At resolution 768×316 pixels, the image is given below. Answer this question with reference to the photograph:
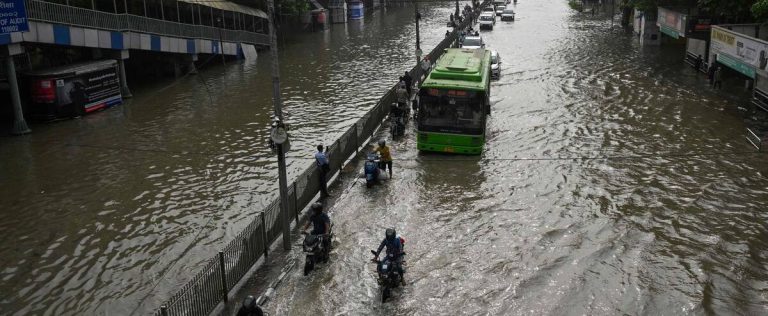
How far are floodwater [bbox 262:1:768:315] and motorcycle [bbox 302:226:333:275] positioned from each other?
0.26 m

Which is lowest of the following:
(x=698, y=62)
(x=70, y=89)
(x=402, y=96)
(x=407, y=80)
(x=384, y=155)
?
(x=384, y=155)

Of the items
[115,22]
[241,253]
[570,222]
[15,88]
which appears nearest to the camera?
[241,253]

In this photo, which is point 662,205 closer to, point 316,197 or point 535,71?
point 316,197

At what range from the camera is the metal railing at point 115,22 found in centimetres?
2559

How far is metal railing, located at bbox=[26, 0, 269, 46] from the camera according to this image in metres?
25.6

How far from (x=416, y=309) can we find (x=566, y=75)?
2810cm

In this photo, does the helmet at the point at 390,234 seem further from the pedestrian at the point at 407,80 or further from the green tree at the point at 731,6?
the green tree at the point at 731,6

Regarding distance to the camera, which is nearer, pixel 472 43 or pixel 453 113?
pixel 453 113

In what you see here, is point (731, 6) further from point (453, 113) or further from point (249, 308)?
point (249, 308)

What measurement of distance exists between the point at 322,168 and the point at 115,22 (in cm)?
1893

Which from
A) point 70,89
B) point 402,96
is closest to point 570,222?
point 402,96

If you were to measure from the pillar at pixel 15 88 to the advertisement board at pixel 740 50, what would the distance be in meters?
28.8

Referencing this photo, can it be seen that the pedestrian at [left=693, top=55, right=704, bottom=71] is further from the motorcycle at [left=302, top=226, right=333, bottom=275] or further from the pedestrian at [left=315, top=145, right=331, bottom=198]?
the motorcycle at [left=302, top=226, right=333, bottom=275]

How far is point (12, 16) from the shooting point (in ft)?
74.7
